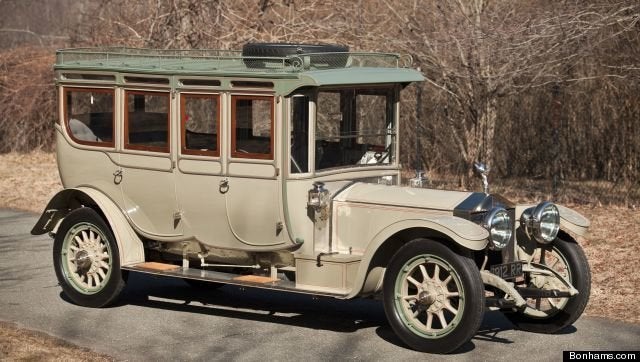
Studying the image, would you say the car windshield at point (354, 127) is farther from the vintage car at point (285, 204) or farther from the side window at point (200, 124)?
the side window at point (200, 124)

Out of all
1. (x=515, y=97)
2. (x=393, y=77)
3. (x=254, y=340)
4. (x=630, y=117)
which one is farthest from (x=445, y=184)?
(x=254, y=340)

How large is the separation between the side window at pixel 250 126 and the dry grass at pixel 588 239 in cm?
198

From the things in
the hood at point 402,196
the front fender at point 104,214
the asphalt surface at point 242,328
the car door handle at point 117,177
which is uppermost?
the car door handle at point 117,177

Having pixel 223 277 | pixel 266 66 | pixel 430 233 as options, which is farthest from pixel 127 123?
pixel 430 233

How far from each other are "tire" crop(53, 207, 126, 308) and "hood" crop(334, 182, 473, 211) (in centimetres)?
211

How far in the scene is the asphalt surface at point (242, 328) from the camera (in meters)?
7.73

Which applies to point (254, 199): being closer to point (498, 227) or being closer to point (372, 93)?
point (372, 93)

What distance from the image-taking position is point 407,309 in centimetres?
770

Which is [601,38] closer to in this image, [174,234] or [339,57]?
[339,57]

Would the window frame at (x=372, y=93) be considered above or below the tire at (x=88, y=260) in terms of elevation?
above

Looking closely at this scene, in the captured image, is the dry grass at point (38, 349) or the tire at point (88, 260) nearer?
the dry grass at point (38, 349)

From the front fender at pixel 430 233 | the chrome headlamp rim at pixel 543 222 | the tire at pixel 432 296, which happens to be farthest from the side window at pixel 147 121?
the chrome headlamp rim at pixel 543 222

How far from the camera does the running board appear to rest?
8.17 meters

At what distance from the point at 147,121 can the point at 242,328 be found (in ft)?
6.55
